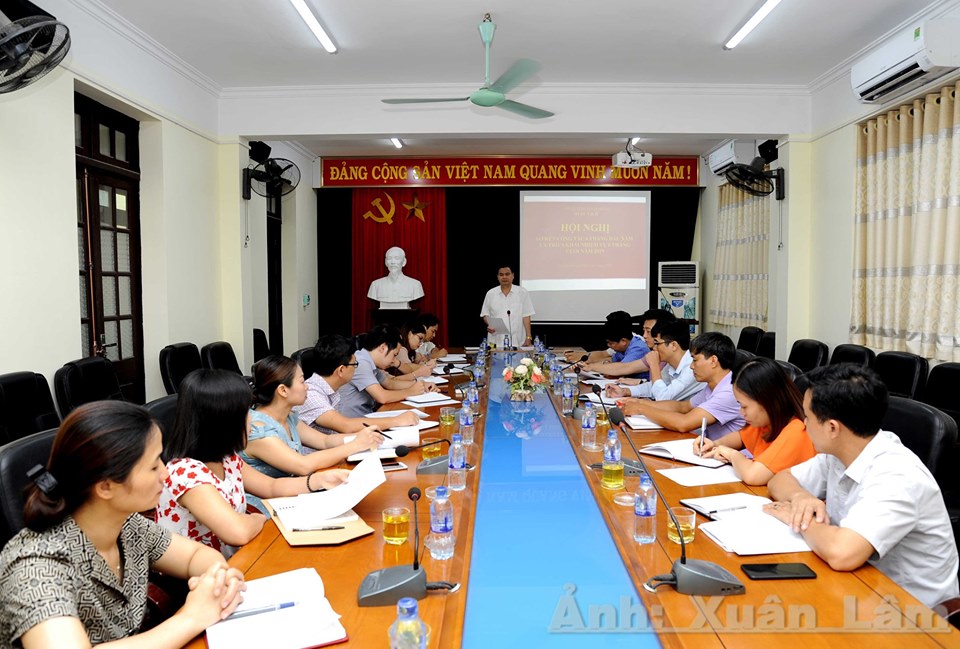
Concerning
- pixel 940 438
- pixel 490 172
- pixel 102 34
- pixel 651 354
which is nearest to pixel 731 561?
pixel 940 438

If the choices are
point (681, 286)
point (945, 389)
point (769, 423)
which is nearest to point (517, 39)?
point (769, 423)

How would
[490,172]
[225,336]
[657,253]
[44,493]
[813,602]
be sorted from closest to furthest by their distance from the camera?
[44,493], [813,602], [225,336], [490,172], [657,253]

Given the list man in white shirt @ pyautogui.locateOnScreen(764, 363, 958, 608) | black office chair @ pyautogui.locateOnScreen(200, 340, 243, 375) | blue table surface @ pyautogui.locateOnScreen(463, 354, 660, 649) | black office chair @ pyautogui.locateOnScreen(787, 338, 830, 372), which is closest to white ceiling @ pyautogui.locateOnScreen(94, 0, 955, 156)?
black office chair @ pyautogui.locateOnScreen(787, 338, 830, 372)

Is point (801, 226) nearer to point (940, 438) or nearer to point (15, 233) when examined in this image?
point (940, 438)

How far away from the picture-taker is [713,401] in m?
2.76

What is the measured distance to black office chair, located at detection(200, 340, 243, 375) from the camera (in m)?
4.88

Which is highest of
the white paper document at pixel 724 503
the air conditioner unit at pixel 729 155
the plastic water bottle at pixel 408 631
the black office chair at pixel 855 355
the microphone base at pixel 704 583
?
the air conditioner unit at pixel 729 155

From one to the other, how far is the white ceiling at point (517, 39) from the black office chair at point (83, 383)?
204 cm

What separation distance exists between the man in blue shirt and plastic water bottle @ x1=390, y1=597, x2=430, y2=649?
363cm

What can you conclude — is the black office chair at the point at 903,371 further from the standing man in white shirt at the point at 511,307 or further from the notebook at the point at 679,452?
the standing man in white shirt at the point at 511,307

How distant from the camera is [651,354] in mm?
4289

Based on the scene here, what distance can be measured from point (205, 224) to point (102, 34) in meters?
1.64

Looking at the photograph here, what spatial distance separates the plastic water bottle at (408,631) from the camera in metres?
1.08

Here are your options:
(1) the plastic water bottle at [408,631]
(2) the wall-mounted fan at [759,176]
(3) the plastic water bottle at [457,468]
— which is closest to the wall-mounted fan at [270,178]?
(2) the wall-mounted fan at [759,176]
